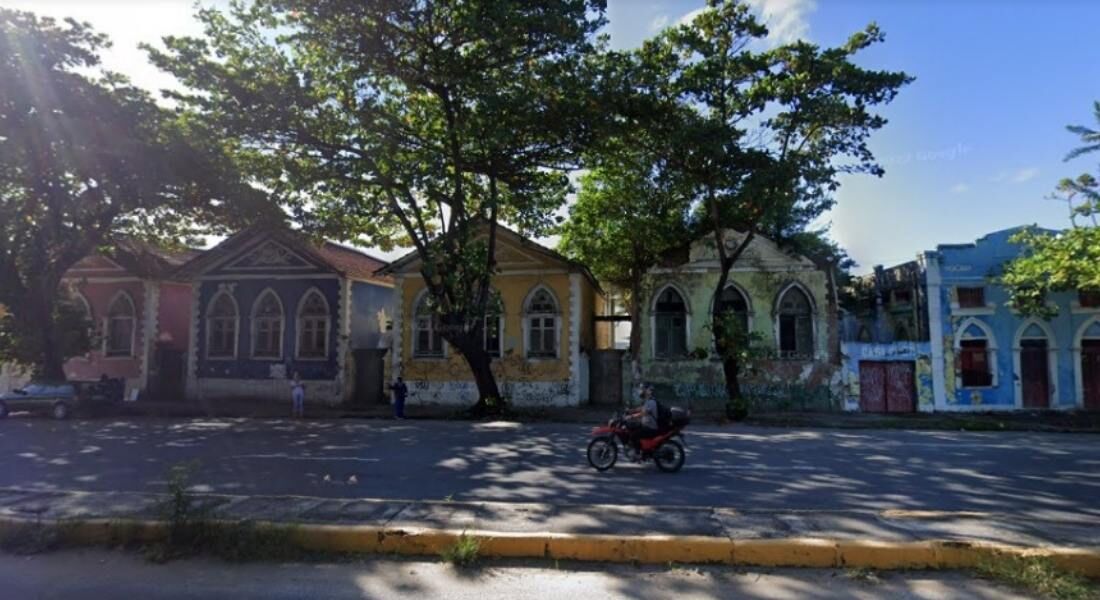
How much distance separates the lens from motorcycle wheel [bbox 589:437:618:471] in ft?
34.3

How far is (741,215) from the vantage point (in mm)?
20703

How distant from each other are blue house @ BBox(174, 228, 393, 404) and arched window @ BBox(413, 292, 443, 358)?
1.90m

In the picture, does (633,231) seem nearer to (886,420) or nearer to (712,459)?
(886,420)

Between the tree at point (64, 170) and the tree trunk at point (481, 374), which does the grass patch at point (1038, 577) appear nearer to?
the tree trunk at point (481, 374)

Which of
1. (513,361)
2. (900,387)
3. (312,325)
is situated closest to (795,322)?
(900,387)

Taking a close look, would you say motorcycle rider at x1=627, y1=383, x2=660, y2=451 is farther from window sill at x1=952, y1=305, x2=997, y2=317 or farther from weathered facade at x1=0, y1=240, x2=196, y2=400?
weathered facade at x1=0, y1=240, x2=196, y2=400

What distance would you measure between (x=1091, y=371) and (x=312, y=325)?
94.1ft

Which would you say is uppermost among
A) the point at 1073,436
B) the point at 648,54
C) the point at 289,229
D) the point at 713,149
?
the point at 648,54

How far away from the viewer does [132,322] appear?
27.4m

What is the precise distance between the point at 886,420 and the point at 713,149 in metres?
10.0

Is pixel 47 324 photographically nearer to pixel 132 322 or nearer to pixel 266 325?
pixel 132 322

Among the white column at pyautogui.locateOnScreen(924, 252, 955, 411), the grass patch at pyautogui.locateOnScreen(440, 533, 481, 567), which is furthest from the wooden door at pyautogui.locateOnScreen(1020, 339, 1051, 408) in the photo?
the grass patch at pyautogui.locateOnScreen(440, 533, 481, 567)

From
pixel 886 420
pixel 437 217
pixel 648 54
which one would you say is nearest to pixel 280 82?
pixel 437 217

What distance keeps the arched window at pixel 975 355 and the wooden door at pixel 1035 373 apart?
112 cm
